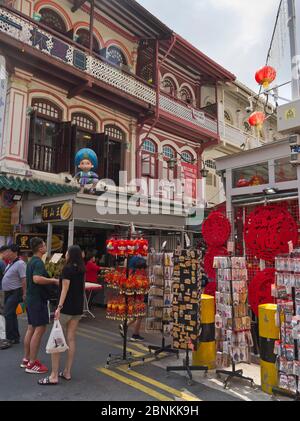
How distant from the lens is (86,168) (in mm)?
11508

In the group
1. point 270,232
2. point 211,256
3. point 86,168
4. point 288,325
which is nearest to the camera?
point 288,325

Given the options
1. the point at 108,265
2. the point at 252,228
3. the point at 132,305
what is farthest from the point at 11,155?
the point at 252,228

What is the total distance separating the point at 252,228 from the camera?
6387 mm

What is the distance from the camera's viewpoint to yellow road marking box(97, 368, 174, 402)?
14.9 feet

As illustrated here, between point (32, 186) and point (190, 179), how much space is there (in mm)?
8564

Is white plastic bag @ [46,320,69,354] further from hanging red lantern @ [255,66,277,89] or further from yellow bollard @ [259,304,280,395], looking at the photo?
hanging red lantern @ [255,66,277,89]

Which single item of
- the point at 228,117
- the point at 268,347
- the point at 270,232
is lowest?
the point at 268,347

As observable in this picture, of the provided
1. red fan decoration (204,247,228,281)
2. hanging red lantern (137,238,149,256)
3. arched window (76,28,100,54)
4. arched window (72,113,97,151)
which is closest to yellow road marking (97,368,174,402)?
hanging red lantern (137,238,149,256)

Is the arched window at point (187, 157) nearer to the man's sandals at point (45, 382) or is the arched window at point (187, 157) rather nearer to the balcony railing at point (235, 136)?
the balcony railing at point (235, 136)

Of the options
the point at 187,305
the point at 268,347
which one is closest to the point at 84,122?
the point at 187,305

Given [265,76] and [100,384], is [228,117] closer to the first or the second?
[265,76]

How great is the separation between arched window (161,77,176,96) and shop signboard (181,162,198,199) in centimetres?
379

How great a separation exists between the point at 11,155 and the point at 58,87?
10.7 ft
